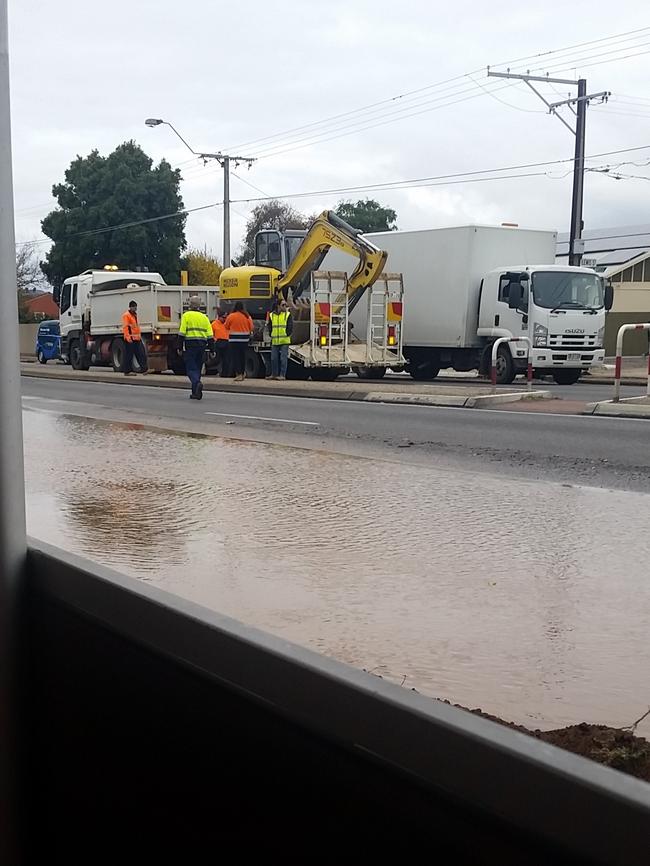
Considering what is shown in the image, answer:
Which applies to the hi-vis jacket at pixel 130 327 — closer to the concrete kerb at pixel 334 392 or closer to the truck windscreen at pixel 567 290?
the concrete kerb at pixel 334 392

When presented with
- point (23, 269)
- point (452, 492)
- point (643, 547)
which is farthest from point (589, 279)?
point (23, 269)

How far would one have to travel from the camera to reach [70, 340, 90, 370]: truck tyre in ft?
103

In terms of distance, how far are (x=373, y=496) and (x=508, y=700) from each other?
4419 millimetres

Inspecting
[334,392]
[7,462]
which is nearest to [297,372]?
[334,392]

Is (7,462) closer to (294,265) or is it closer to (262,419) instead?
(262,419)

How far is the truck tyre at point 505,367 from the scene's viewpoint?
73.0ft

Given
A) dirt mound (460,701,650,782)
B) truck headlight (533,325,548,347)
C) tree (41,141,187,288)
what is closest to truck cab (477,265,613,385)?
truck headlight (533,325,548,347)

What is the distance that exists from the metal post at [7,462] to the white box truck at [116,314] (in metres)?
25.0

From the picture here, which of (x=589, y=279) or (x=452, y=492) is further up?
(x=589, y=279)

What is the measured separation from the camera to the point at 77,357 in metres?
32.4

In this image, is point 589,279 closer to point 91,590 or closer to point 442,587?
point 442,587

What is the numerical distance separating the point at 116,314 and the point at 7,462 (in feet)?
89.9

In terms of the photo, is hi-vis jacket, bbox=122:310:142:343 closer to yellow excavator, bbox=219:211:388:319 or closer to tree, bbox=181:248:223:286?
yellow excavator, bbox=219:211:388:319

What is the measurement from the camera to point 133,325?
80.3 feet
